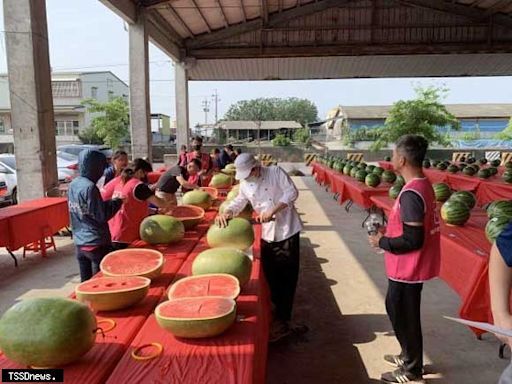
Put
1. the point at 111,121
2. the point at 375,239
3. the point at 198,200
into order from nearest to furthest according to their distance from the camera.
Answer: the point at 375,239 < the point at 198,200 < the point at 111,121

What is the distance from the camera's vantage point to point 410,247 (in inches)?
105

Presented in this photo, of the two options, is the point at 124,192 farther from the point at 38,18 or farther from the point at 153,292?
the point at 38,18

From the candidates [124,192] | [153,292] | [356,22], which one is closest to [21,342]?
[153,292]

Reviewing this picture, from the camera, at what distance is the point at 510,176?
24.4 feet

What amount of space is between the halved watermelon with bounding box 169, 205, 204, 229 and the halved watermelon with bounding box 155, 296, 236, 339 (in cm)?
192

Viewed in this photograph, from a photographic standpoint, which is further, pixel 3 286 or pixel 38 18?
pixel 38 18

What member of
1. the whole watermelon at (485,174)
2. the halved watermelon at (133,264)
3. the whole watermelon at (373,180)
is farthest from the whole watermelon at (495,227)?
the whole watermelon at (485,174)

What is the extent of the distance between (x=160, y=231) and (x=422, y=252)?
186cm

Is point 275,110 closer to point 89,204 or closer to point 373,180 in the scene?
point 373,180

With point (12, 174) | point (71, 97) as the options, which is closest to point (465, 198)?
point (12, 174)

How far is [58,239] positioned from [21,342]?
6508 millimetres

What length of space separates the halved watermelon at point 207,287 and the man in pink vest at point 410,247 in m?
1.13

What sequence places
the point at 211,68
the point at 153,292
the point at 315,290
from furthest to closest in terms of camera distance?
the point at 211,68 < the point at 315,290 < the point at 153,292

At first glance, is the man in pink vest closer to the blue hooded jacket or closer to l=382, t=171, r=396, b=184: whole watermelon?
the blue hooded jacket
